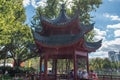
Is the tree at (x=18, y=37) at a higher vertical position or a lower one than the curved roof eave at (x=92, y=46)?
higher

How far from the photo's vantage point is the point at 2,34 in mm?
28797

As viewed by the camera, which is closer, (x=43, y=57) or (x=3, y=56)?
(x=43, y=57)

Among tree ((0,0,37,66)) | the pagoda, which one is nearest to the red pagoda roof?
the pagoda

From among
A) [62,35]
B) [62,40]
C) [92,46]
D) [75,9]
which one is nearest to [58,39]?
[62,40]

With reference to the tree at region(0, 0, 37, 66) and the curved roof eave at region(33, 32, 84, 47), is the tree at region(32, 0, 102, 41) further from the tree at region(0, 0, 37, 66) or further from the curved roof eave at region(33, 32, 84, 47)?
the curved roof eave at region(33, 32, 84, 47)

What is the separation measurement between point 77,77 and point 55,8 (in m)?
19.7

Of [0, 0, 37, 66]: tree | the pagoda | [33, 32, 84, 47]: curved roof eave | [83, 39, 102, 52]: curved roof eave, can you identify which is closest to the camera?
[33, 32, 84, 47]: curved roof eave

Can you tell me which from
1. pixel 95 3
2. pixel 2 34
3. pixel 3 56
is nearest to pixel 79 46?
pixel 2 34

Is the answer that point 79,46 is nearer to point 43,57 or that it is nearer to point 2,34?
point 43,57

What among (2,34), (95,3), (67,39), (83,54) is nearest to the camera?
(67,39)

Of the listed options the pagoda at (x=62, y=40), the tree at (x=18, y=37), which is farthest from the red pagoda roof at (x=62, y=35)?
the tree at (x=18, y=37)

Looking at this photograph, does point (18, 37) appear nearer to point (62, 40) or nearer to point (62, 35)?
point (62, 35)

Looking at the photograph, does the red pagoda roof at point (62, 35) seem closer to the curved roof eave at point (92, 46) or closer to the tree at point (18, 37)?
the curved roof eave at point (92, 46)

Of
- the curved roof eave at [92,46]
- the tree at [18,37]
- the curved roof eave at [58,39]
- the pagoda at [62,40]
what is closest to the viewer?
the curved roof eave at [58,39]
